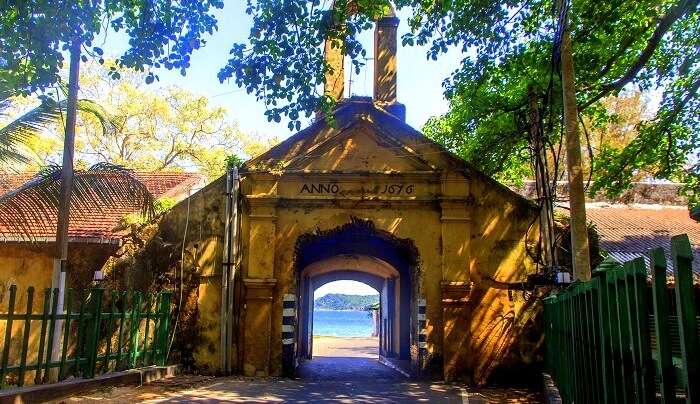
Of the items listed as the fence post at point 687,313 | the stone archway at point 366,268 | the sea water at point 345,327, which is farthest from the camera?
the sea water at point 345,327

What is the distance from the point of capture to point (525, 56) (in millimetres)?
11758

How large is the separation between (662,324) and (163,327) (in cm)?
1018

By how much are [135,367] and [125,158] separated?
18457 mm

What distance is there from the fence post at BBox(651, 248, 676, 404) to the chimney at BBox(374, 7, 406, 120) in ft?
38.5

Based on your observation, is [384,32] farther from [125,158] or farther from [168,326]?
[125,158]

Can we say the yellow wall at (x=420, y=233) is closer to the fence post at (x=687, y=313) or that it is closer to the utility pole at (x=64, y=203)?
the utility pole at (x=64, y=203)

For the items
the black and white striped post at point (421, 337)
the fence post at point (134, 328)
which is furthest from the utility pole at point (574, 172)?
the fence post at point (134, 328)

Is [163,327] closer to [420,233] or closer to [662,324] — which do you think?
[420,233]

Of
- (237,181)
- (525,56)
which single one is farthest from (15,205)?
(525,56)

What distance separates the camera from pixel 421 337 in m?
11.5

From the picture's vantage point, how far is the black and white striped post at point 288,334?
11.5 meters

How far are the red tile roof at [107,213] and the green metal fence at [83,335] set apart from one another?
5.39ft

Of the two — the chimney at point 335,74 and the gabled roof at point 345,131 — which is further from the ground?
the chimney at point 335,74

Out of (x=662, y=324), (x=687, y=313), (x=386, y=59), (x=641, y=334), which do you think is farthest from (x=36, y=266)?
(x=687, y=313)
